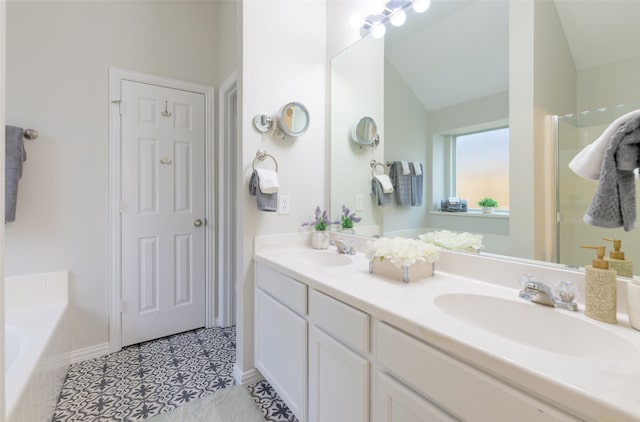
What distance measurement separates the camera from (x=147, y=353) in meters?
2.12

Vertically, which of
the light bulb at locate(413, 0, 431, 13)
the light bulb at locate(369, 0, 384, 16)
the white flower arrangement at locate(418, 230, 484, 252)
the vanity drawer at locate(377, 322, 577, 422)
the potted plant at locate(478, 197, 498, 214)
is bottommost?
the vanity drawer at locate(377, 322, 577, 422)

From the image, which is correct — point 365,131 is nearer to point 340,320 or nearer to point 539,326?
point 340,320

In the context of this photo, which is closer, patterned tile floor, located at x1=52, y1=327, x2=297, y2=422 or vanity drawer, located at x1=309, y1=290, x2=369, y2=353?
vanity drawer, located at x1=309, y1=290, x2=369, y2=353

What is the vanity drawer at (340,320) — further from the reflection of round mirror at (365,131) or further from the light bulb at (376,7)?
the light bulb at (376,7)

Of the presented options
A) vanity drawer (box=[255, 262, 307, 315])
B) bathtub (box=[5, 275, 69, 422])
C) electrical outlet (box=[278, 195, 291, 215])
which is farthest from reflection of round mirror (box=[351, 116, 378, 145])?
bathtub (box=[5, 275, 69, 422])

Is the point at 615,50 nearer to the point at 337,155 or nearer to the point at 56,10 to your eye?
the point at 337,155

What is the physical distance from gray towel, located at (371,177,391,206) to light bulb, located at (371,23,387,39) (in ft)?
2.80

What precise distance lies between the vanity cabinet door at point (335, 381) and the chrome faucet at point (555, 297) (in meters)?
0.58

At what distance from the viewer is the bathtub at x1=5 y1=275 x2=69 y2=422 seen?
1.09 m

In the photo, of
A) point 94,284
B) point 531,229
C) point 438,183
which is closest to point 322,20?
point 438,183

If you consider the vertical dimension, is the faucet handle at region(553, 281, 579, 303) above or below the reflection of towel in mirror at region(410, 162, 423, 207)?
below

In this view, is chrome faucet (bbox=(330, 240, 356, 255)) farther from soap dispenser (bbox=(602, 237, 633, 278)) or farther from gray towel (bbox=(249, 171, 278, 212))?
soap dispenser (bbox=(602, 237, 633, 278))

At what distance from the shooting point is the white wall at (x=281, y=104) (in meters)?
1.72

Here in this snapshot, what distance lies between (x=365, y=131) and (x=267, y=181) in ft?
2.35
